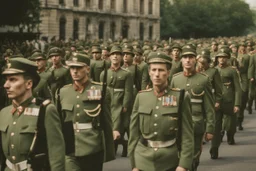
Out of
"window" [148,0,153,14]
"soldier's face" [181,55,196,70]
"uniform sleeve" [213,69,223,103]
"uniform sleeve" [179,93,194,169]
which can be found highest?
"window" [148,0,153,14]

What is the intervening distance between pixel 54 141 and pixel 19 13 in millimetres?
27822

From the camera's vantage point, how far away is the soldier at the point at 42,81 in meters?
11.2

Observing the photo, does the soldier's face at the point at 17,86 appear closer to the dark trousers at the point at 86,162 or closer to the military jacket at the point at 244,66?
the dark trousers at the point at 86,162

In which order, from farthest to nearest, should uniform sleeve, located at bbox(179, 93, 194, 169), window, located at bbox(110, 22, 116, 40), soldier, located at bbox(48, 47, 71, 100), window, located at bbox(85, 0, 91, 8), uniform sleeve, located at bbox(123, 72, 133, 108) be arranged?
window, located at bbox(110, 22, 116, 40), window, located at bbox(85, 0, 91, 8), soldier, located at bbox(48, 47, 71, 100), uniform sleeve, located at bbox(123, 72, 133, 108), uniform sleeve, located at bbox(179, 93, 194, 169)

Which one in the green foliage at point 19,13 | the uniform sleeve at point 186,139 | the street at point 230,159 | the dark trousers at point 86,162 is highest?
the green foliage at point 19,13

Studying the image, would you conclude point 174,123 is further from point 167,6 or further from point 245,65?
point 167,6

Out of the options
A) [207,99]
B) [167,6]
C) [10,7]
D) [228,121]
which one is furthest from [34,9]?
[167,6]

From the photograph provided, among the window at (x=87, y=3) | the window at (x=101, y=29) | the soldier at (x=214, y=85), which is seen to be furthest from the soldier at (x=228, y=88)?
the window at (x=101, y=29)

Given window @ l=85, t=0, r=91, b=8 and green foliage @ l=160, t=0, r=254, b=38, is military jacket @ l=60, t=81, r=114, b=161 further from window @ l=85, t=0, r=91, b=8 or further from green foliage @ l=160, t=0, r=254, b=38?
green foliage @ l=160, t=0, r=254, b=38

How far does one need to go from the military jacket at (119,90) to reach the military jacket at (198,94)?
2377 mm

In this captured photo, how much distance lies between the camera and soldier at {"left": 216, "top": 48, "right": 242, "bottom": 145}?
12.9 metres

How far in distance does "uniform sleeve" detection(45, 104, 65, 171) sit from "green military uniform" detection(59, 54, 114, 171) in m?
2.20

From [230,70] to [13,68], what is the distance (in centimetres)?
816

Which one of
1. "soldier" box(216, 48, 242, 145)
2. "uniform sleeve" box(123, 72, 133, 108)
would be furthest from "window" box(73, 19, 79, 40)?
"uniform sleeve" box(123, 72, 133, 108)
